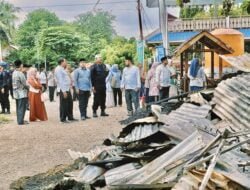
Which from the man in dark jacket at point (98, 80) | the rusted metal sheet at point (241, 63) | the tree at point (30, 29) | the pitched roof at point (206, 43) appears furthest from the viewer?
the tree at point (30, 29)

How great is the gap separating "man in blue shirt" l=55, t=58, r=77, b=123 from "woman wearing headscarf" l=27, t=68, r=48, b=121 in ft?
2.38

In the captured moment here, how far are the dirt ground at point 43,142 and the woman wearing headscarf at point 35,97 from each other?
43 cm

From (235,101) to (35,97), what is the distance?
28.2ft

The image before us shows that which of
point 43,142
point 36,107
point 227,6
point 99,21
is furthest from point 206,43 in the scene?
point 99,21

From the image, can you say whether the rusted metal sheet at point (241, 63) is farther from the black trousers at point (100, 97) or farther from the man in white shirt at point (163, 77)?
the black trousers at point (100, 97)

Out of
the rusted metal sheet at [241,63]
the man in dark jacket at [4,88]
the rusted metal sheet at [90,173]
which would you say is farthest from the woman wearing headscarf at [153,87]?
the rusted metal sheet at [90,173]

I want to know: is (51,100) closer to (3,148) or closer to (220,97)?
(3,148)

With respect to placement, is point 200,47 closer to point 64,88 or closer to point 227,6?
point 64,88

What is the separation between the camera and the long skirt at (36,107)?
16.7 m

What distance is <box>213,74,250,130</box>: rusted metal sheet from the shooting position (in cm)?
877

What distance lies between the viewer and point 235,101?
30.4ft

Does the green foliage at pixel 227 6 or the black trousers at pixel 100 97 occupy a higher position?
the green foliage at pixel 227 6

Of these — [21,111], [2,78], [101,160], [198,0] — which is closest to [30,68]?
[21,111]

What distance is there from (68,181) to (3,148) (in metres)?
5.56
